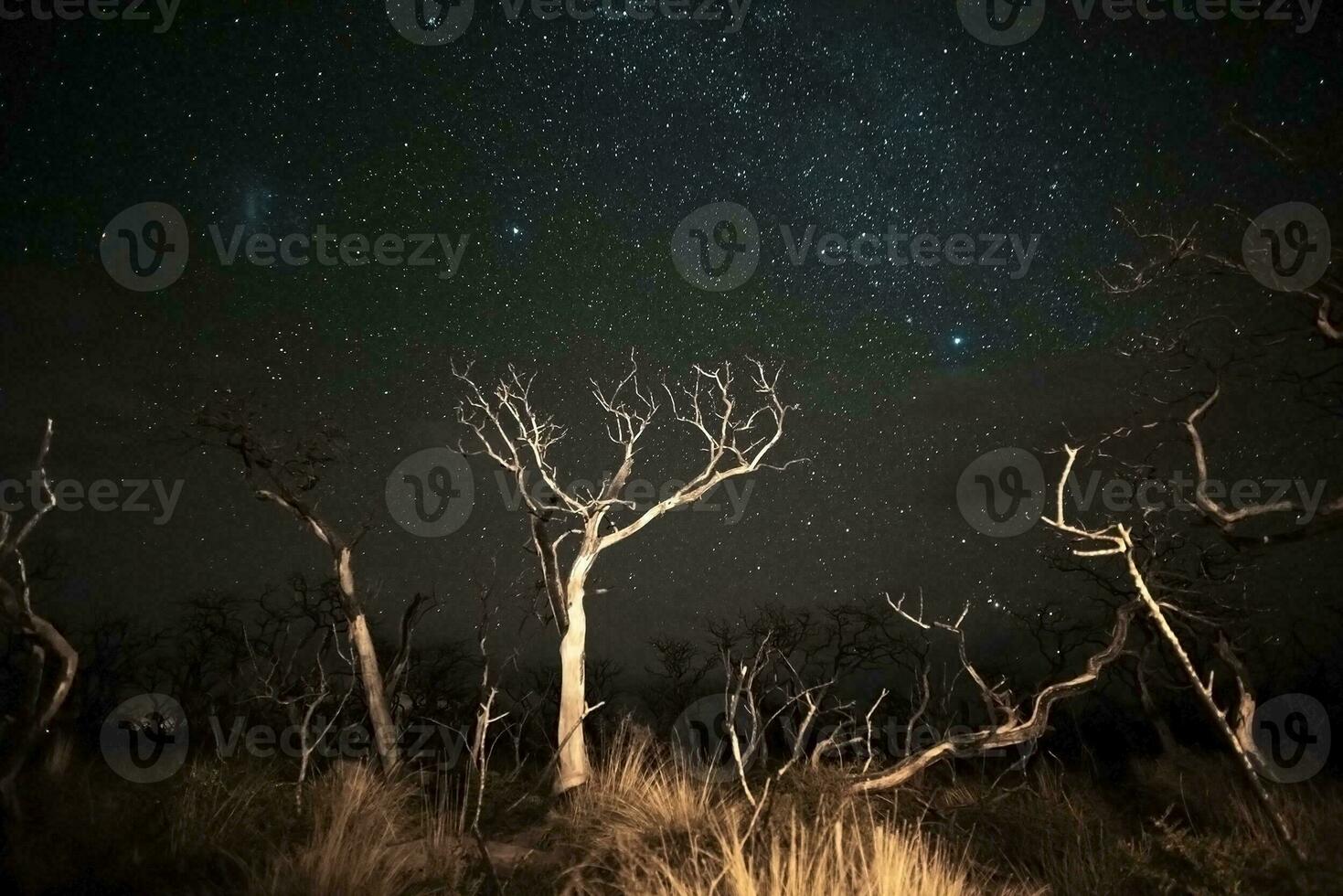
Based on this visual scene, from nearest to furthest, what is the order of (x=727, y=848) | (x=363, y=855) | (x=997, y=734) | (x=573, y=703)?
(x=727, y=848) → (x=363, y=855) → (x=997, y=734) → (x=573, y=703)

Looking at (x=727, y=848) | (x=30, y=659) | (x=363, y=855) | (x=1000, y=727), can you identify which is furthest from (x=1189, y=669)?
(x=30, y=659)

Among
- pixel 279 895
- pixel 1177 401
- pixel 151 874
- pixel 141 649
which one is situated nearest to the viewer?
pixel 279 895

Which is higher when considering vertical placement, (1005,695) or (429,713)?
(1005,695)

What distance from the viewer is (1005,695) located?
9.11 meters

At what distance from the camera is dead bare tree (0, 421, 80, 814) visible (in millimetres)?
5594

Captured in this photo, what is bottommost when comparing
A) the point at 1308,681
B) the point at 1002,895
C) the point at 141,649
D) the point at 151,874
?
the point at 1308,681

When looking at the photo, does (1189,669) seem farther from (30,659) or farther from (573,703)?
(30,659)

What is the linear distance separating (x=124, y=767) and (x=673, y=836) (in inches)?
279

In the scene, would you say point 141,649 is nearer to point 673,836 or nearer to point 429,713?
point 429,713

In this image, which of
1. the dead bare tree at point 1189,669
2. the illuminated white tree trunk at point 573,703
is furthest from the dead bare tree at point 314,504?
the dead bare tree at point 1189,669

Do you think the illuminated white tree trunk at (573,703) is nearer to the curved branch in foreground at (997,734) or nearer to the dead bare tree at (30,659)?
the curved branch in foreground at (997,734)

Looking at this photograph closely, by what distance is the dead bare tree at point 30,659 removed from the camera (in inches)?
220

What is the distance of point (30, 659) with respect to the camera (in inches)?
240

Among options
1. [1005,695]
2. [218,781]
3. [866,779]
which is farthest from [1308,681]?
[218,781]
